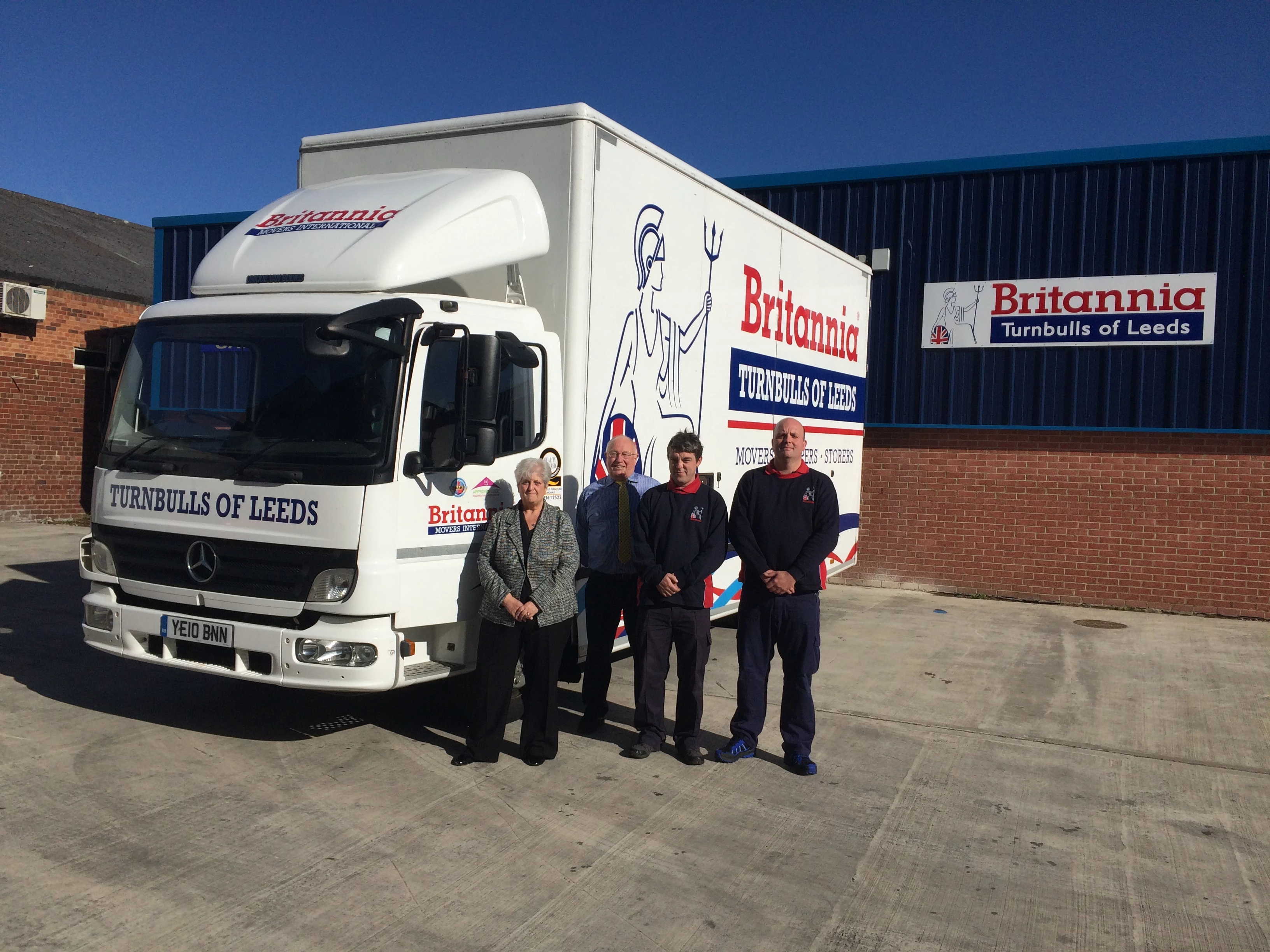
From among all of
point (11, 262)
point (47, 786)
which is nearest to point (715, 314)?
point (47, 786)

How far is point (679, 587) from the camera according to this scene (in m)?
5.84

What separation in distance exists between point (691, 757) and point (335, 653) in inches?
Answer: 80.8

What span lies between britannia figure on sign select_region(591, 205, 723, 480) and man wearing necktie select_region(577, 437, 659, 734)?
0.72ft

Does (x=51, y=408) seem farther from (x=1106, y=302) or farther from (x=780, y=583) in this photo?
(x=1106, y=302)

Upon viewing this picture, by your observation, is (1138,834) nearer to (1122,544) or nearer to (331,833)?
(331,833)

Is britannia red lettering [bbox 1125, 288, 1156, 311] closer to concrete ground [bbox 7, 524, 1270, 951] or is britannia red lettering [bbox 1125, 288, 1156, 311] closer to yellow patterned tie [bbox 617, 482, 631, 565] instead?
concrete ground [bbox 7, 524, 1270, 951]

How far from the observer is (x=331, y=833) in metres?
4.74

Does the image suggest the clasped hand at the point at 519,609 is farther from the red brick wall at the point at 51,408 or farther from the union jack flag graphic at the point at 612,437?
the red brick wall at the point at 51,408

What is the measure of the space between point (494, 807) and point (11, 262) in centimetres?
1645

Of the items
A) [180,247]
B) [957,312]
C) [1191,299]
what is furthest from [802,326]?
[180,247]

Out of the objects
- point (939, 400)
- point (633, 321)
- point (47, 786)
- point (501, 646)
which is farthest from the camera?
point (939, 400)

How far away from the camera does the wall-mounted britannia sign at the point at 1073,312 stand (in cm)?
1189

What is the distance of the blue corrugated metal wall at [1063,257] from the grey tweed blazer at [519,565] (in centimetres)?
849

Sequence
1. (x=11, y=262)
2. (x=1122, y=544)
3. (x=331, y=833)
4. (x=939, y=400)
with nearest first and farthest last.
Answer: (x=331, y=833)
(x=1122, y=544)
(x=939, y=400)
(x=11, y=262)
